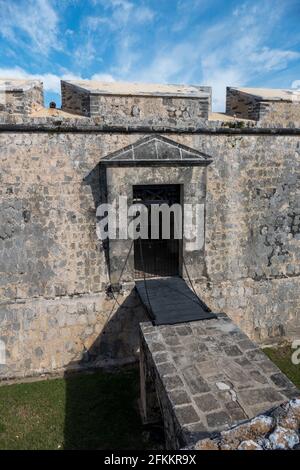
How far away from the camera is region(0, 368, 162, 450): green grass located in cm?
519

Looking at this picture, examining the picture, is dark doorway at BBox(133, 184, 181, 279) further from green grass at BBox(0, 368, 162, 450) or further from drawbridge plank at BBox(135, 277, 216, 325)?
green grass at BBox(0, 368, 162, 450)

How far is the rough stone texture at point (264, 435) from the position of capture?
203 cm

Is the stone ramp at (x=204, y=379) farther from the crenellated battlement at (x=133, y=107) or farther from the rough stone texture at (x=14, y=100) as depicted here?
the rough stone texture at (x=14, y=100)

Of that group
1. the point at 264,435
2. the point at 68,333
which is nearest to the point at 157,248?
the point at 68,333

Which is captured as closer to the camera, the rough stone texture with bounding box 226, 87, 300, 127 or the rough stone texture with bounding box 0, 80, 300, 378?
the rough stone texture with bounding box 0, 80, 300, 378

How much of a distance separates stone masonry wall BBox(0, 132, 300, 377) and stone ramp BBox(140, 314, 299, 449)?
2.04 metres

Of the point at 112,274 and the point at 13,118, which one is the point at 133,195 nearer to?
the point at 112,274

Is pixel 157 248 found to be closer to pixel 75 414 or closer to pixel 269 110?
pixel 269 110

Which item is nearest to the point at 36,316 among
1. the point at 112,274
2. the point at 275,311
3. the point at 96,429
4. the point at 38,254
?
the point at 38,254

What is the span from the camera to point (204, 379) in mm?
4094

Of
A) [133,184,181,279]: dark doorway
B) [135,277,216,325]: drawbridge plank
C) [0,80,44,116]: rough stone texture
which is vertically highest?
[0,80,44,116]: rough stone texture

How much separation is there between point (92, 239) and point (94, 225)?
0.92ft

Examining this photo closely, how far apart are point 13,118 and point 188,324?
181 inches

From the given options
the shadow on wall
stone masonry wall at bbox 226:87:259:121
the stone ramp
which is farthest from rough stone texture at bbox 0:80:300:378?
the stone ramp
